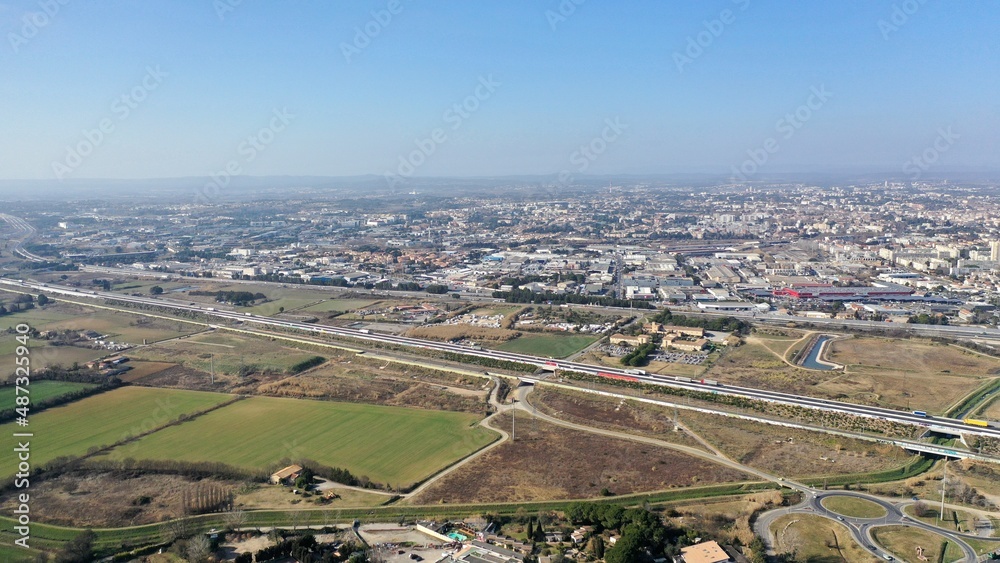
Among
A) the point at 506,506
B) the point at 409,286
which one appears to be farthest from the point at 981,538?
the point at 409,286

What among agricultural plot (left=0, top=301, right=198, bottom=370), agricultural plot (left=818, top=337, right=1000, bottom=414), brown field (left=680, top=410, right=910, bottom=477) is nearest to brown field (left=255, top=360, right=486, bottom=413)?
brown field (left=680, top=410, right=910, bottom=477)

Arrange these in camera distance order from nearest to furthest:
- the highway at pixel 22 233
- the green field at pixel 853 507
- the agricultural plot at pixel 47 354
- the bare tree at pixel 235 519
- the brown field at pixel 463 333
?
the bare tree at pixel 235 519
the green field at pixel 853 507
the agricultural plot at pixel 47 354
the brown field at pixel 463 333
the highway at pixel 22 233

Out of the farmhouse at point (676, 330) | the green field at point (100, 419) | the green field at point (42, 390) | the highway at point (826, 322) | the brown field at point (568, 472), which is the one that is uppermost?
the farmhouse at point (676, 330)

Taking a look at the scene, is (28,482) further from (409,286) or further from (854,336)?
(854,336)

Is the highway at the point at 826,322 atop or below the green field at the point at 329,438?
atop

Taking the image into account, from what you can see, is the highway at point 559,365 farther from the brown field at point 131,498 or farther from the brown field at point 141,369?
the brown field at point 131,498

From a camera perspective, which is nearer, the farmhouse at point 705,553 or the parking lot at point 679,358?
the farmhouse at point 705,553

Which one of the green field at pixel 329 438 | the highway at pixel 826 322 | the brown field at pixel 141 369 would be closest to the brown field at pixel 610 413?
the green field at pixel 329 438

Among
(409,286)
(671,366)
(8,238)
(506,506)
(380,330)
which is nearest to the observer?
(506,506)
